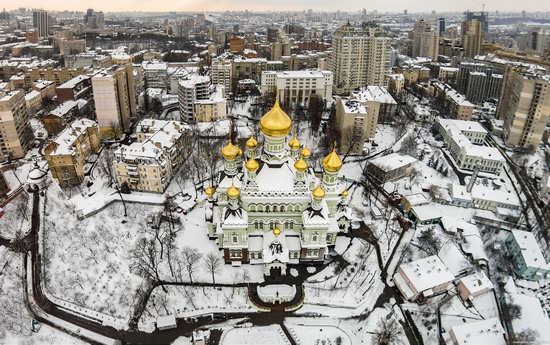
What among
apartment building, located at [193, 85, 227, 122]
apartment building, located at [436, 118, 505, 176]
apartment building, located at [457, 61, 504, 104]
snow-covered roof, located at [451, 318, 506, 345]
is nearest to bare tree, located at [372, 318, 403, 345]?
snow-covered roof, located at [451, 318, 506, 345]

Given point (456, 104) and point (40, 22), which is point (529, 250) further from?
point (40, 22)

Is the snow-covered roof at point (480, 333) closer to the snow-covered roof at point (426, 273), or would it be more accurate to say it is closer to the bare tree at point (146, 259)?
the snow-covered roof at point (426, 273)

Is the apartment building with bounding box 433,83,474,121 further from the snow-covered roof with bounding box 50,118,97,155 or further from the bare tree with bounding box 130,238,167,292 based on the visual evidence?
the snow-covered roof with bounding box 50,118,97,155

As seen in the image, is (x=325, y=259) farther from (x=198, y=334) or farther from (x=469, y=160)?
(x=469, y=160)

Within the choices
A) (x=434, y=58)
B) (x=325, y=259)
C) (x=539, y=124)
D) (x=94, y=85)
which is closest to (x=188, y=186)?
(x=325, y=259)

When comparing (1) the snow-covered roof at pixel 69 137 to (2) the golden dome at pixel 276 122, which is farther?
(1) the snow-covered roof at pixel 69 137

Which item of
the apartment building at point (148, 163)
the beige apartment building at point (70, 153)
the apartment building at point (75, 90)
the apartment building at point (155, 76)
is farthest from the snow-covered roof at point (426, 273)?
the apartment building at point (155, 76)

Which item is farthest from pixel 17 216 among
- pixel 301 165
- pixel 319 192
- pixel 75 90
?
pixel 75 90
